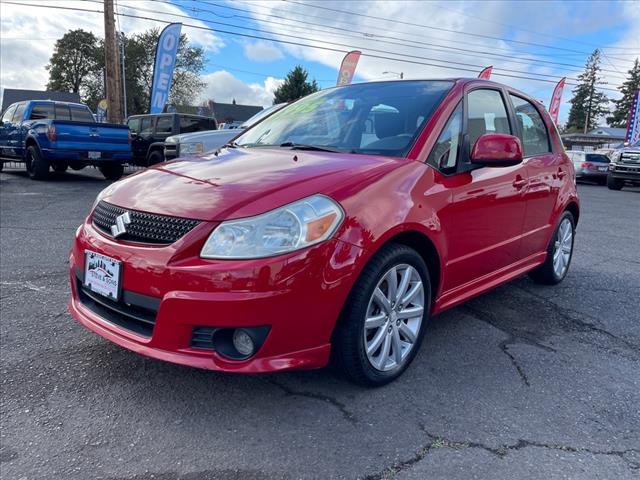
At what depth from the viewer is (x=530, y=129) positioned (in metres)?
4.09

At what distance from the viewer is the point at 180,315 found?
2207 millimetres

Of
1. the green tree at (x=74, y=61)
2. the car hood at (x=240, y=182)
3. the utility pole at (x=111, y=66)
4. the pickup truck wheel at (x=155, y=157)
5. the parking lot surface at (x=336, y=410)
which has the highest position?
the green tree at (x=74, y=61)

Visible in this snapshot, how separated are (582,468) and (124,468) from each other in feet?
5.92

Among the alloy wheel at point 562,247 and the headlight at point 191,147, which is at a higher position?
the headlight at point 191,147

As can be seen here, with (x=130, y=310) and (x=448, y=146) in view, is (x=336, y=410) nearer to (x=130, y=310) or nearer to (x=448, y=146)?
(x=130, y=310)

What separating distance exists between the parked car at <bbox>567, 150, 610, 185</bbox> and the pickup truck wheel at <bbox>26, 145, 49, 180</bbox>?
61.9ft

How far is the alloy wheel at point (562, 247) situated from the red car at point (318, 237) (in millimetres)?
1100

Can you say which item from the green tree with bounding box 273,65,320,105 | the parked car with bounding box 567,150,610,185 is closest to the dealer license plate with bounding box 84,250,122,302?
the parked car with bounding box 567,150,610,185

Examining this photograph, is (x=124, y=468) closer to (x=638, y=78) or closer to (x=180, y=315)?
(x=180, y=315)

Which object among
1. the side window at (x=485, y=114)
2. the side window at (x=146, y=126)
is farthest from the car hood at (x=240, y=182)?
the side window at (x=146, y=126)

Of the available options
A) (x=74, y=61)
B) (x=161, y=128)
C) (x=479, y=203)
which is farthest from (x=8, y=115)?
(x=74, y=61)

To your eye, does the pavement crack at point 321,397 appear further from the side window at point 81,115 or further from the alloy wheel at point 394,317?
the side window at point 81,115

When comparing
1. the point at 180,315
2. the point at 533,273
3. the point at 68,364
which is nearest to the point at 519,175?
the point at 533,273

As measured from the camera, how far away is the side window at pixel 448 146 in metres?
2.95
